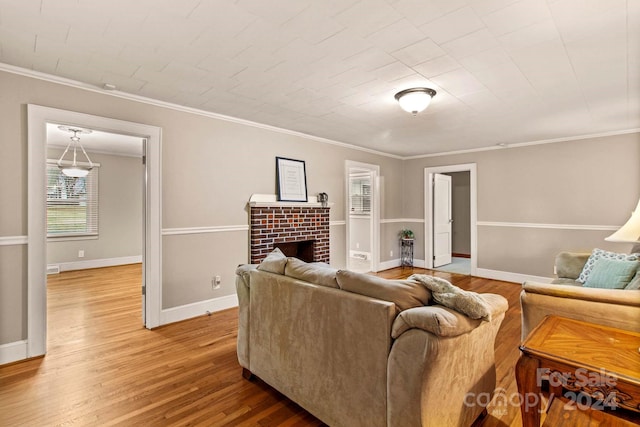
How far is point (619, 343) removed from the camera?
1.43 meters

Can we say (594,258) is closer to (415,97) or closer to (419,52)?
(415,97)

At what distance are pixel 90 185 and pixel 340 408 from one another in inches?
271

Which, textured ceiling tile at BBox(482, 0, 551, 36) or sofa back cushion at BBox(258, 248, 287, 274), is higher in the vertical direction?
textured ceiling tile at BBox(482, 0, 551, 36)

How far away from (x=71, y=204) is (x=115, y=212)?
2.47 feet

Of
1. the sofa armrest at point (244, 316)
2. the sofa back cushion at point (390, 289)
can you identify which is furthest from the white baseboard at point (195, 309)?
the sofa back cushion at point (390, 289)

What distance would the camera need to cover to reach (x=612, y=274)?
2.47 m

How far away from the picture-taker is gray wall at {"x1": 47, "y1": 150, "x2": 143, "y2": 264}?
6.27 m

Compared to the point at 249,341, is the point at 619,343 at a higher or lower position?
higher

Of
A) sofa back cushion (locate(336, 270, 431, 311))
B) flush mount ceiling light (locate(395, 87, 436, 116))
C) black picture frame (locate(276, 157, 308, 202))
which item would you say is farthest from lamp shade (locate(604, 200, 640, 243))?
black picture frame (locate(276, 157, 308, 202))

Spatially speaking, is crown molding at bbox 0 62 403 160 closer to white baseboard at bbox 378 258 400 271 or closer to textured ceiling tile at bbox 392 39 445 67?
textured ceiling tile at bbox 392 39 445 67

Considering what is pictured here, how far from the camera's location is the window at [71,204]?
232 inches

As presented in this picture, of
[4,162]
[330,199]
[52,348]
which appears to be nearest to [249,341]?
[52,348]

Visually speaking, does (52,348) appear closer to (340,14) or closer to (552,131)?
(340,14)

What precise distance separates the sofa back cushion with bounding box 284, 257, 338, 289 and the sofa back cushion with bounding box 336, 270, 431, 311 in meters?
0.11
